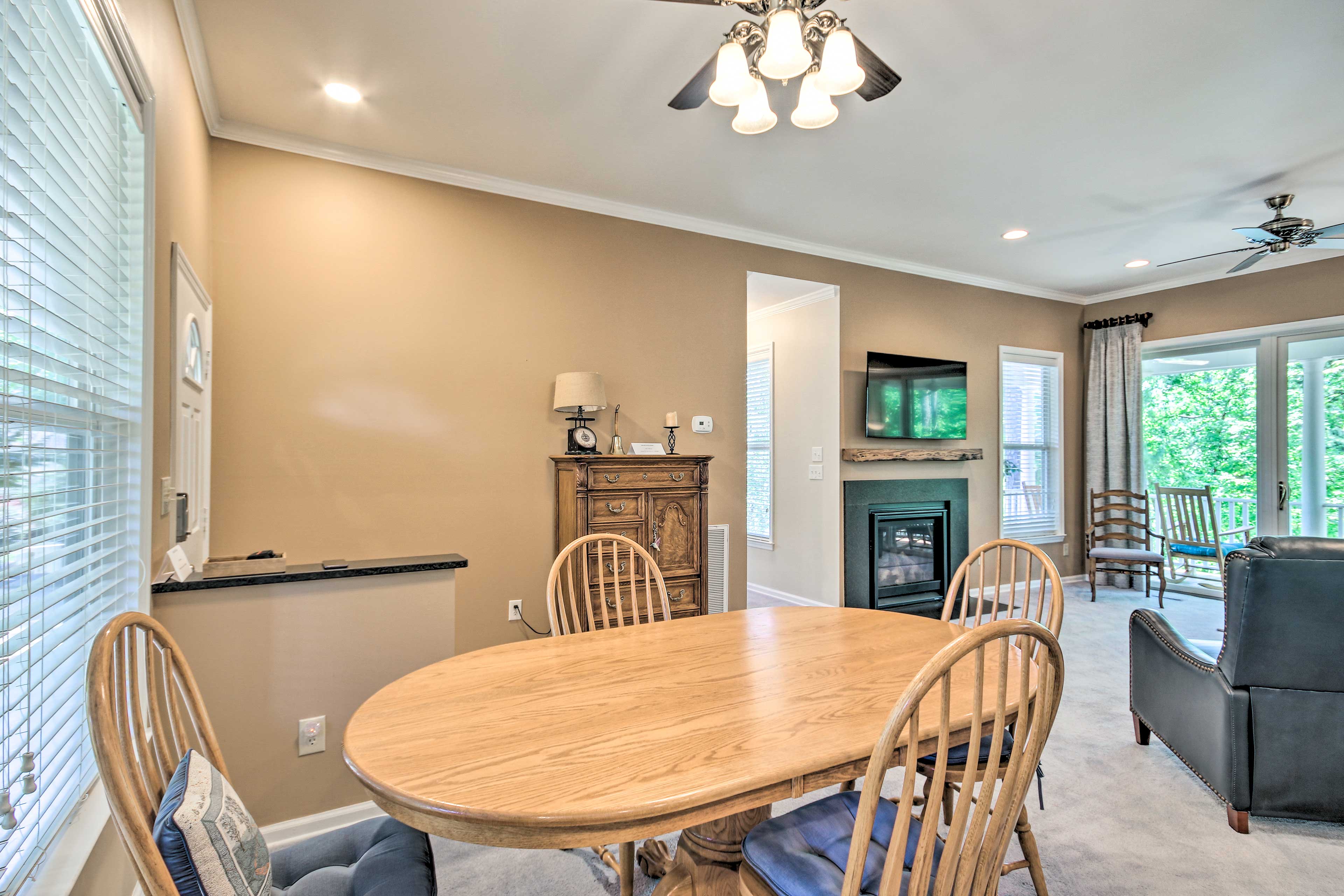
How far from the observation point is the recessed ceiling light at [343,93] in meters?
2.47

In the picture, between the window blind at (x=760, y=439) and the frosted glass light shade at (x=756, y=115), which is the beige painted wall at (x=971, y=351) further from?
the frosted glass light shade at (x=756, y=115)

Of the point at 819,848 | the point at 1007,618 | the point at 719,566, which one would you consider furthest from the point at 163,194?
the point at 719,566

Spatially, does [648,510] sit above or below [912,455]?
below

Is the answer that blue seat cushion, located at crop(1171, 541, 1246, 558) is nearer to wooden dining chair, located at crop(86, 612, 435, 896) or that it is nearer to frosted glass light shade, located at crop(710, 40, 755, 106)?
frosted glass light shade, located at crop(710, 40, 755, 106)

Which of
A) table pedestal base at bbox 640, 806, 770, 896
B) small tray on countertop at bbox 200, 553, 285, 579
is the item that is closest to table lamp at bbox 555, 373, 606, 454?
small tray on countertop at bbox 200, 553, 285, 579

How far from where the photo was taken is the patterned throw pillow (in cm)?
83

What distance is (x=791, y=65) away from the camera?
63.3 inches

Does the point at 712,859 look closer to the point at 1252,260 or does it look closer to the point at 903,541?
the point at 903,541

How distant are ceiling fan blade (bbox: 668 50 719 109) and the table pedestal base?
6.30 feet

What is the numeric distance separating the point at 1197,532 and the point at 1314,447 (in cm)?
95

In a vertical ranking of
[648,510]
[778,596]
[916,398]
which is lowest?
[778,596]

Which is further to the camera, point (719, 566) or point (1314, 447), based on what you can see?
point (1314, 447)

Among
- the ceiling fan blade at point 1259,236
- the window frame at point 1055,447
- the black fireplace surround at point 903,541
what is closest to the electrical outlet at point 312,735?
the black fireplace surround at point 903,541

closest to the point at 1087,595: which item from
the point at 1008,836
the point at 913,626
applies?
the point at 913,626
